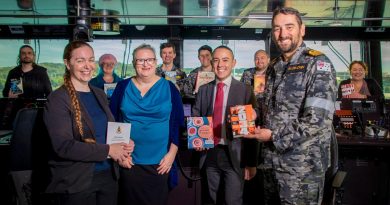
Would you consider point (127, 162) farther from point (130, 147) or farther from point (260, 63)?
point (260, 63)

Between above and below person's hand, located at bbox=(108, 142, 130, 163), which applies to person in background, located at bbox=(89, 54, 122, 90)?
above

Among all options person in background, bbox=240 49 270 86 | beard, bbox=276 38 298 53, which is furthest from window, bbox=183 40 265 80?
beard, bbox=276 38 298 53

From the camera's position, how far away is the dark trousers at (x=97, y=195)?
67.8 inches

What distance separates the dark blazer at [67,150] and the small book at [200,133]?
2.58 ft

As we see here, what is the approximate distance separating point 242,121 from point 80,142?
92cm

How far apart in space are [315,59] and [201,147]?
104cm

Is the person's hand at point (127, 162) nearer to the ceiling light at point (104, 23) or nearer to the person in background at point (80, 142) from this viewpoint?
the person in background at point (80, 142)

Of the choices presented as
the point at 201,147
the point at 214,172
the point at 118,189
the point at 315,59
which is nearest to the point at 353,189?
the point at 214,172

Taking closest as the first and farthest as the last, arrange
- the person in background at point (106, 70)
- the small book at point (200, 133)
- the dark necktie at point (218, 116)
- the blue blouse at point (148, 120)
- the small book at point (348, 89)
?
1. the blue blouse at point (148, 120)
2. the small book at point (200, 133)
3. the dark necktie at point (218, 116)
4. the small book at point (348, 89)
5. the person in background at point (106, 70)

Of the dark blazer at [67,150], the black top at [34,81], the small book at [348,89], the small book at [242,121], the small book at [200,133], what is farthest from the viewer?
the black top at [34,81]

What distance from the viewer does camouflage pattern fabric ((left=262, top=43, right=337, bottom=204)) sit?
173 centimetres

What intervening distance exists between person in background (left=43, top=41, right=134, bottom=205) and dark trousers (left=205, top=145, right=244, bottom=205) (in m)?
0.76

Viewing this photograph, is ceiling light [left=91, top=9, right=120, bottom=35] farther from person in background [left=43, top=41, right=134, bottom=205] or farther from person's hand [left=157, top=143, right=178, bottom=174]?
person's hand [left=157, top=143, right=178, bottom=174]

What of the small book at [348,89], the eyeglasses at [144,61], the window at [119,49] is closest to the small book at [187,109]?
the eyeglasses at [144,61]
